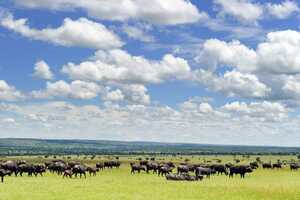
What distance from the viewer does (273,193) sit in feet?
142

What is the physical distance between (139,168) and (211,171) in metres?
12.0

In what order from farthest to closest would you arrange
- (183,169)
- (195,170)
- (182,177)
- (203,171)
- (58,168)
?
(58,168) < (183,169) < (195,170) < (203,171) < (182,177)

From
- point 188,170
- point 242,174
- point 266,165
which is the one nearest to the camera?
point 242,174

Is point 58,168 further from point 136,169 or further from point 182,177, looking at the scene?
point 182,177

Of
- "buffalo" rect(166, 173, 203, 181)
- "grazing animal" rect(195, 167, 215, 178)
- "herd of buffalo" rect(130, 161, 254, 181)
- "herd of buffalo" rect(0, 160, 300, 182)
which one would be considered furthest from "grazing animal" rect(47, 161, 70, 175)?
"buffalo" rect(166, 173, 203, 181)

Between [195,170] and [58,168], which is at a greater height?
[195,170]

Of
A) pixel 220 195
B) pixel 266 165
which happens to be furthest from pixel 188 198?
pixel 266 165

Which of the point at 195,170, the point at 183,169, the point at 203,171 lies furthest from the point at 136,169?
the point at 203,171

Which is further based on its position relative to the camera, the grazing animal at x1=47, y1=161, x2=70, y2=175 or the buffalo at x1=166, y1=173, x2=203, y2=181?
the grazing animal at x1=47, y1=161, x2=70, y2=175

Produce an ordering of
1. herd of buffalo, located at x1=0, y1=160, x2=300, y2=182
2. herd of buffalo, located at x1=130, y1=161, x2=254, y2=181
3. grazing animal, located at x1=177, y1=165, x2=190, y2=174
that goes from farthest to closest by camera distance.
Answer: grazing animal, located at x1=177, y1=165, x2=190, y2=174 < herd of buffalo, located at x1=0, y1=160, x2=300, y2=182 < herd of buffalo, located at x1=130, y1=161, x2=254, y2=181

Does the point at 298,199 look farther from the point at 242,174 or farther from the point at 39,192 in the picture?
the point at 242,174

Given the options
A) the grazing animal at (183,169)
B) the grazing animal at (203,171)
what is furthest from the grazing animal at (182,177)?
the grazing animal at (183,169)

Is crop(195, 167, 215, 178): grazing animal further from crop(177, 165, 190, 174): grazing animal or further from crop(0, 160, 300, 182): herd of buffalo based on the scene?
crop(177, 165, 190, 174): grazing animal

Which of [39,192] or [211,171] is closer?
[39,192]
